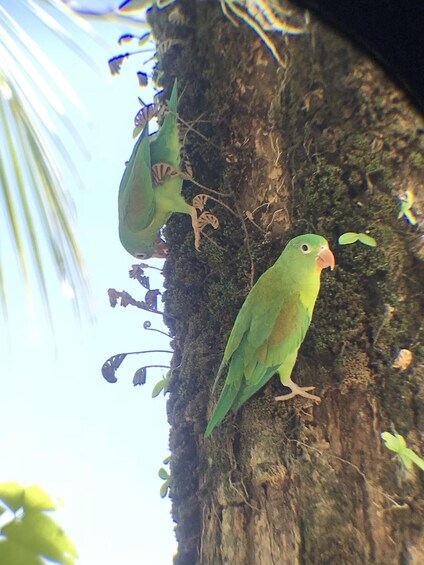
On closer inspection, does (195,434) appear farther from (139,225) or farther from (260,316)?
(139,225)

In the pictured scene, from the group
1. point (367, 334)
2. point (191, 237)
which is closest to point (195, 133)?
point (191, 237)

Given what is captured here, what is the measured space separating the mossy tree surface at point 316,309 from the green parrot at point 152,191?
0.04 metres

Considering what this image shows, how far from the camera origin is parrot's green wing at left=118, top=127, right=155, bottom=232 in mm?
1314

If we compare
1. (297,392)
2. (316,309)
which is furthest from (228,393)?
(316,309)

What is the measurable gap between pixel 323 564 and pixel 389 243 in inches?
24.9

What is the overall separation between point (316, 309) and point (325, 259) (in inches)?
4.3

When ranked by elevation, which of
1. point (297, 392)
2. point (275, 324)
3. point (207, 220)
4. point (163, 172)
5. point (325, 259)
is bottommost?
point (297, 392)

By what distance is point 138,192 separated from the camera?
1322 mm

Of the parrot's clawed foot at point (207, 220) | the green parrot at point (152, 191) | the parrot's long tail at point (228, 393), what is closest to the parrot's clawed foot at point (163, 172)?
the green parrot at point (152, 191)

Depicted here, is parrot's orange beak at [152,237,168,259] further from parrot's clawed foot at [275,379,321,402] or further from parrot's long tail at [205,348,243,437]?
parrot's clawed foot at [275,379,321,402]

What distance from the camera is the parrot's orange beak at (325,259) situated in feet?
3.57

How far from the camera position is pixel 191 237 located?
4.21ft

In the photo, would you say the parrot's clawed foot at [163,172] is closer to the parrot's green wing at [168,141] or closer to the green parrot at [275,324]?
the parrot's green wing at [168,141]

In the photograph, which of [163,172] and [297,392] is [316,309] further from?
[163,172]
